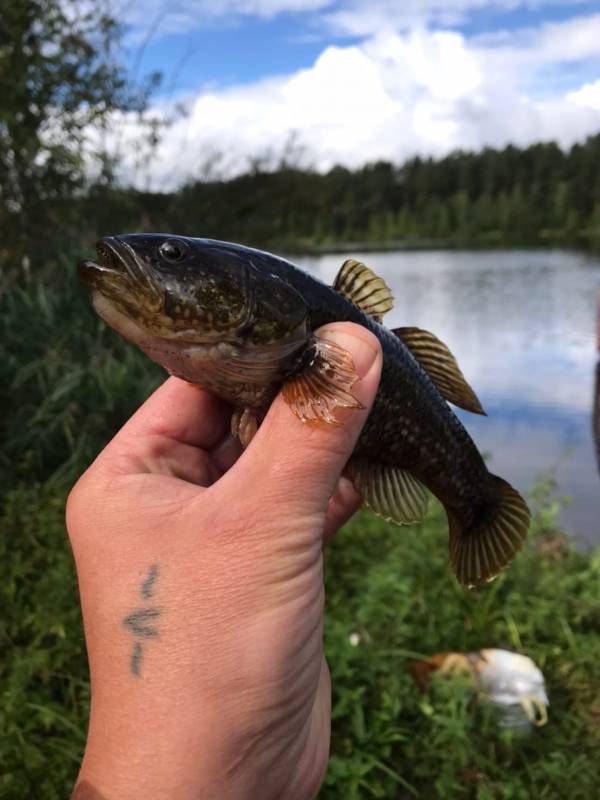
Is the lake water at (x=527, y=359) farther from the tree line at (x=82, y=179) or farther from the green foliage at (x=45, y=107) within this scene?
the green foliage at (x=45, y=107)

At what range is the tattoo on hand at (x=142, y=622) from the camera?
1.89 m

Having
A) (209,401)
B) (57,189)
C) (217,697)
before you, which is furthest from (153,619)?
(57,189)

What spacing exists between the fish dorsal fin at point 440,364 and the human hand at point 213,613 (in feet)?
1.62

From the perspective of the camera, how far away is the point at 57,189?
8.99 m

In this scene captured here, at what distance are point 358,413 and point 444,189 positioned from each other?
56.5 m

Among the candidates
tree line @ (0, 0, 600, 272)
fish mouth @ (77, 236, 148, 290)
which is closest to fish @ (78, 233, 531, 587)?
fish mouth @ (77, 236, 148, 290)

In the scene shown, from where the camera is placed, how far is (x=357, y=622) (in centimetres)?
430

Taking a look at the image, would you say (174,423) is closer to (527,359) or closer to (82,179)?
(82,179)

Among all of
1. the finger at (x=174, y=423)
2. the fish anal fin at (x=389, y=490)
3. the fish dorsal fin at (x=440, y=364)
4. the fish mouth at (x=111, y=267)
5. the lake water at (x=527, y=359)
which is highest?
the fish mouth at (x=111, y=267)

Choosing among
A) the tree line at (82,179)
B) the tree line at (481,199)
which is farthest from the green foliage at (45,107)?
the tree line at (481,199)

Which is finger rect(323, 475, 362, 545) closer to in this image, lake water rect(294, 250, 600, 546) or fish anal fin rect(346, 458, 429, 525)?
fish anal fin rect(346, 458, 429, 525)

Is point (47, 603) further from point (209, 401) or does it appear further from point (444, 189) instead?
point (444, 189)

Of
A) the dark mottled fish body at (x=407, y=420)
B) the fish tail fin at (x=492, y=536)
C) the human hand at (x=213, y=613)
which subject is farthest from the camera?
the fish tail fin at (x=492, y=536)

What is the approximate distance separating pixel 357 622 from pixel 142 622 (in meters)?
2.60
